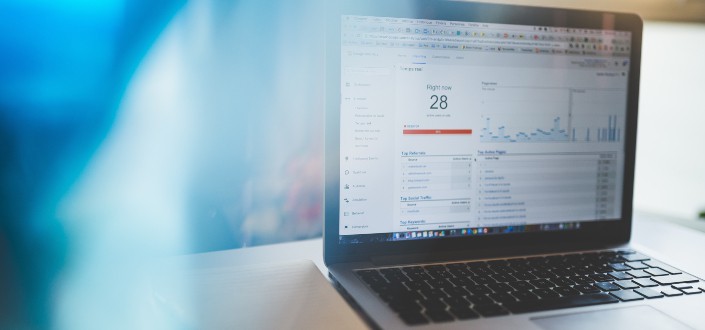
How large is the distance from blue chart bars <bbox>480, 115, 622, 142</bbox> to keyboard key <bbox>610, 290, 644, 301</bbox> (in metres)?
0.24

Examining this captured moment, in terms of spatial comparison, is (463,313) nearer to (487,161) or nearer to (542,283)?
(542,283)

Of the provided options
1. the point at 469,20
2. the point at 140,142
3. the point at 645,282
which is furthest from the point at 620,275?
the point at 140,142

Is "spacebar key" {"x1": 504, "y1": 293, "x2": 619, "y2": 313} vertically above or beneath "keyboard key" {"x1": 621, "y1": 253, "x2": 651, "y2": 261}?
beneath

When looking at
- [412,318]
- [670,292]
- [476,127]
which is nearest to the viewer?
[412,318]

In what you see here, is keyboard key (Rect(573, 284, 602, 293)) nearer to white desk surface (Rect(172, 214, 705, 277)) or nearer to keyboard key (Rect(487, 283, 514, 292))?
keyboard key (Rect(487, 283, 514, 292))

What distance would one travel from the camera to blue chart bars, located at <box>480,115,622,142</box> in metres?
0.75

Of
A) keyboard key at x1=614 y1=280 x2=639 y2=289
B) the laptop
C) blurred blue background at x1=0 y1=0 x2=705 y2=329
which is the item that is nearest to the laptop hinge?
the laptop

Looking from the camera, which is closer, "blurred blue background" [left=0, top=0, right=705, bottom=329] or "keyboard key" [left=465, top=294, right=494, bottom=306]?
"keyboard key" [left=465, top=294, right=494, bottom=306]

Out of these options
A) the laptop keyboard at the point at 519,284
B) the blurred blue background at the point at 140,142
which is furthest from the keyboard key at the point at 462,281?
the blurred blue background at the point at 140,142

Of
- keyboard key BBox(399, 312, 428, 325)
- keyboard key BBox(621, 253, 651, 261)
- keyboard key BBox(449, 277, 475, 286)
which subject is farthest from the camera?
keyboard key BBox(621, 253, 651, 261)

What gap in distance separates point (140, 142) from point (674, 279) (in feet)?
2.54

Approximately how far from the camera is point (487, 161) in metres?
0.75

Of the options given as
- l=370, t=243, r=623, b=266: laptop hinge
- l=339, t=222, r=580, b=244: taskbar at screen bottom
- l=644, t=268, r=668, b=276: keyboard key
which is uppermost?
l=339, t=222, r=580, b=244: taskbar at screen bottom

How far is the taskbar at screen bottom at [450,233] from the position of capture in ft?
2.31
